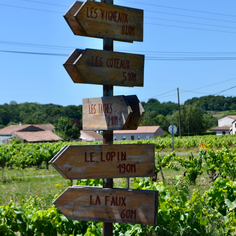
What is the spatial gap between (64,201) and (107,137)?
77 centimetres

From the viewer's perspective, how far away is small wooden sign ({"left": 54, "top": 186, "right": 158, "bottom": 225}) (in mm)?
2631

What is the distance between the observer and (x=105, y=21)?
2.82 metres

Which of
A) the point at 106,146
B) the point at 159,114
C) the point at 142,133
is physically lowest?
the point at 142,133

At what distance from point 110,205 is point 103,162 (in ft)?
1.41

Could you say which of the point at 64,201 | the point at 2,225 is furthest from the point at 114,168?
the point at 2,225

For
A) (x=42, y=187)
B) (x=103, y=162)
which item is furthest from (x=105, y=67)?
(x=42, y=187)

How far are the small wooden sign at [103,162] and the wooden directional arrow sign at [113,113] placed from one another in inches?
8.6

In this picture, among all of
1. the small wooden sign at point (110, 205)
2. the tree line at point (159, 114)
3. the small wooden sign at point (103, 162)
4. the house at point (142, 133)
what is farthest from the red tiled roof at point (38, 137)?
the small wooden sign at point (103, 162)

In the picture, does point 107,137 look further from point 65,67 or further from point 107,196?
point 65,67

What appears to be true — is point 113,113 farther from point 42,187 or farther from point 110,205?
point 42,187

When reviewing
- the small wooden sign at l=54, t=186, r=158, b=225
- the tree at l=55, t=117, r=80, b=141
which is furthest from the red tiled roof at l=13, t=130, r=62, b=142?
the small wooden sign at l=54, t=186, r=158, b=225

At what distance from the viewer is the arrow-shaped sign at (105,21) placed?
273 centimetres

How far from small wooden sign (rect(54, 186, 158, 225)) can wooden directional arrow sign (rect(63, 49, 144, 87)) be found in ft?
3.64

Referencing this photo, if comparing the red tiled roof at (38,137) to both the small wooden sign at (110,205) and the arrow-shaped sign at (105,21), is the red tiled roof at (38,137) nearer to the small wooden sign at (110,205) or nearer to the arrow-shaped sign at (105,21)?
the small wooden sign at (110,205)
